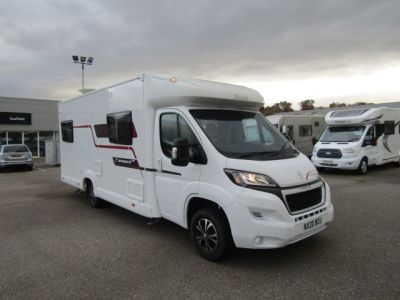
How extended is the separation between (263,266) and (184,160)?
1.78 metres

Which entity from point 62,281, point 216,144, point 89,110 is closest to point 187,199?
point 216,144

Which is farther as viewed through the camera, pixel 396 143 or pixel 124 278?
pixel 396 143

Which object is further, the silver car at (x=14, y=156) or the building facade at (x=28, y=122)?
the building facade at (x=28, y=122)

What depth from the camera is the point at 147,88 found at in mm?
5465

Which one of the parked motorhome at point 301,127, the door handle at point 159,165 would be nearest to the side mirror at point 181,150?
the door handle at point 159,165

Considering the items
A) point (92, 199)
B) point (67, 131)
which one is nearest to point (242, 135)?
point (92, 199)

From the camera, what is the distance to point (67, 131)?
362 inches

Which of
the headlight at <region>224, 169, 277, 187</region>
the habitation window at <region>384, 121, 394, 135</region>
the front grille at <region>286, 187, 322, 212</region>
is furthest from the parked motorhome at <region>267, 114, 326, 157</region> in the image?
the headlight at <region>224, 169, 277, 187</region>

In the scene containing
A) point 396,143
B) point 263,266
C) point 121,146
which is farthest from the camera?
point 396,143

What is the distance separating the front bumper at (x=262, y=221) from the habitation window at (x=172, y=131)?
1.19 metres

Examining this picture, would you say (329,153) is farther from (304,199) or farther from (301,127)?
(304,199)

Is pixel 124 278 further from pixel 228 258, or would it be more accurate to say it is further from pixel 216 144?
pixel 216 144

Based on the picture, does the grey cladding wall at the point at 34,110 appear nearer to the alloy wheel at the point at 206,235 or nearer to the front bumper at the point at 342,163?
the front bumper at the point at 342,163

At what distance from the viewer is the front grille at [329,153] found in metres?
13.4
